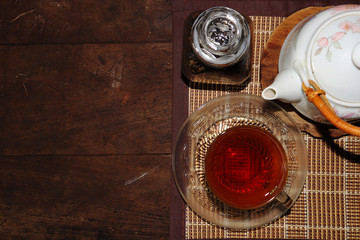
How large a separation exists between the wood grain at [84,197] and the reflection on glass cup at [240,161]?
0.09 meters

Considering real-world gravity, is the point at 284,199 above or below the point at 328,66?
below

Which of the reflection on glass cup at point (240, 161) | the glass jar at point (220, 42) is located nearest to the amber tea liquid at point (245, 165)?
the reflection on glass cup at point (240, 161)

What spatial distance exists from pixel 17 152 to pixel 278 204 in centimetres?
51

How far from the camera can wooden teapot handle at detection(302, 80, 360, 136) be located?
0.36m

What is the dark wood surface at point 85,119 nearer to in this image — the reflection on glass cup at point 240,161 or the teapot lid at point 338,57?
the reflection on glass cup at point 240,161

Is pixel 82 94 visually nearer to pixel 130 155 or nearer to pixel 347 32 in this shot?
pixel 130 155

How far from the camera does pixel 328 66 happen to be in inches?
14.7

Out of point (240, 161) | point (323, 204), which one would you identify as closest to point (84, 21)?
point (240, 161)

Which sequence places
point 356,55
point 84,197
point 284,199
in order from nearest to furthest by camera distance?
1. point 356,55
2. point 284,199
3. point 84,197

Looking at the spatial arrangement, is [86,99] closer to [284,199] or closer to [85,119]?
[85,119]

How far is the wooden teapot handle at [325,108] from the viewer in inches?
14.2

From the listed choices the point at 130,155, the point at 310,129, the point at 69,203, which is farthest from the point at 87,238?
the point at 310,129

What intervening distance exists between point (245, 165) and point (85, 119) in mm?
322

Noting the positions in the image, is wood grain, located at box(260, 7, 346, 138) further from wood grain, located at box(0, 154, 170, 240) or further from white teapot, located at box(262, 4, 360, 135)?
wood grain, located at box(0, 154, 170, 240)
